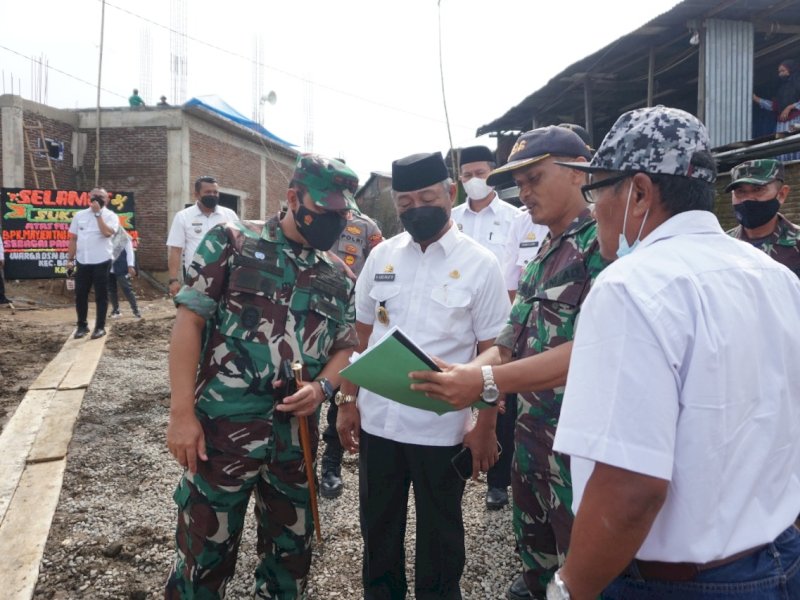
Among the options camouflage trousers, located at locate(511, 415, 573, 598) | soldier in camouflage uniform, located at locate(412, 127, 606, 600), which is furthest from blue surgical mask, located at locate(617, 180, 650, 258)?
camouflage trousers, located at locate(511, 415, 573, 598)

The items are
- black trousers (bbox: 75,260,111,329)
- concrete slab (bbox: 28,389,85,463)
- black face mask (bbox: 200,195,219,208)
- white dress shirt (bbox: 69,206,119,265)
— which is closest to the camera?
Result: concrete slab (bbox: 28,389,85,463)

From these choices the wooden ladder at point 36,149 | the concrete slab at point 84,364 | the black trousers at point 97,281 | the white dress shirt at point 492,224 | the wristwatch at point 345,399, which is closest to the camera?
the wristwatch at point 345,399

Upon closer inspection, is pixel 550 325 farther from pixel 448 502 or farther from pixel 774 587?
pixel 774 587

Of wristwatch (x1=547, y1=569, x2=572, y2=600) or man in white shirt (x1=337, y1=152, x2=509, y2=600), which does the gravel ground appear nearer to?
man in white shirt (x1=337, y1=152, x2=509, y2=600)

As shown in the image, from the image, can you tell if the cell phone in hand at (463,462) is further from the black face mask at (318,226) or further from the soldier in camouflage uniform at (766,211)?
the soldier in camouflage uniform at (766,211)

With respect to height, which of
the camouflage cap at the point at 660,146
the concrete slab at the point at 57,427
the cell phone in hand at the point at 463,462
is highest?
the camouflage cap at the point at 660,146

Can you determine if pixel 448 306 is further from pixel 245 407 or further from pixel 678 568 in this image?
pixel 678 568

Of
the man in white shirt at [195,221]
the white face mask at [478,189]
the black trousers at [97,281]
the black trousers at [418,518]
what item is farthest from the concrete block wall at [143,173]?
the black trousers at [418,518]

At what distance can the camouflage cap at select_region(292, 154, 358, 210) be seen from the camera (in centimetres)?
206

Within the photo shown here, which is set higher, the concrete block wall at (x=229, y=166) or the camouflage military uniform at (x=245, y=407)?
the concrete block wall at (x=229, y=166)

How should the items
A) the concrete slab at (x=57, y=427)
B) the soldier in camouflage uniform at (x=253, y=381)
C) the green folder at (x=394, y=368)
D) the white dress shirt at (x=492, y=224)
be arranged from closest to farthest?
the green folder at (x=394, y=368) < the soldier in camouflage uniform at (x=253, y=381) < the concrete slab at (x=57, y=427) < the white dress shirt at (x=492, y=224)

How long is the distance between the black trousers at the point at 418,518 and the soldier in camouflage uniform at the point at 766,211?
2.58 m

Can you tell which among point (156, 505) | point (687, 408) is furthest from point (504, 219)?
point (687, 408)

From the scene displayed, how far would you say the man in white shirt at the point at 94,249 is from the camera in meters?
7.33
